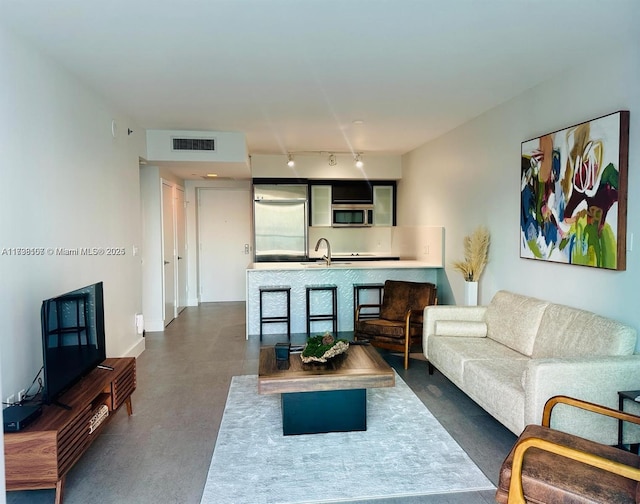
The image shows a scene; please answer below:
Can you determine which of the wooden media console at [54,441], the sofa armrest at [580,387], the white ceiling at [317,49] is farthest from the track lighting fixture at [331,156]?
the wooden media console at [54,441]

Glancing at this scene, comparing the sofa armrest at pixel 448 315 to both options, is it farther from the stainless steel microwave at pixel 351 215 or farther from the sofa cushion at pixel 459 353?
the stainless steel microwave at pixel 351 215

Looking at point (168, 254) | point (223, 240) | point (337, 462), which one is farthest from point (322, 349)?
point (223, 240)

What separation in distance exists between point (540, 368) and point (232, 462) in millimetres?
1823

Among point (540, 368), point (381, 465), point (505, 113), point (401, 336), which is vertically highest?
point (505, 113)

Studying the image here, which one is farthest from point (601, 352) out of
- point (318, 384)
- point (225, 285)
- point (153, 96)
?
point (225, 285)

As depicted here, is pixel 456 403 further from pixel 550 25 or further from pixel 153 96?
pixel 153 96

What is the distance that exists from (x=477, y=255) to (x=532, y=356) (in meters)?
1.34

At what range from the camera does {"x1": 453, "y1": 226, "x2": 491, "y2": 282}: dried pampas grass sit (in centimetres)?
427

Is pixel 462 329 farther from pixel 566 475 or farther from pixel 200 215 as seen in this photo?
pixel 200 215

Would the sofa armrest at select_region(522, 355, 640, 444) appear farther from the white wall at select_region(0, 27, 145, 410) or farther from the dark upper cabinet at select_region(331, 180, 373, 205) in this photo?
the dark upper cabinet at select_region(331, 180, 373, 205)

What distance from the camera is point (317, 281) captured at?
18.6 feet

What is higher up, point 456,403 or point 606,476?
point 606,476

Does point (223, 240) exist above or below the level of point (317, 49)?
below

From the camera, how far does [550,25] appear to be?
244cm
